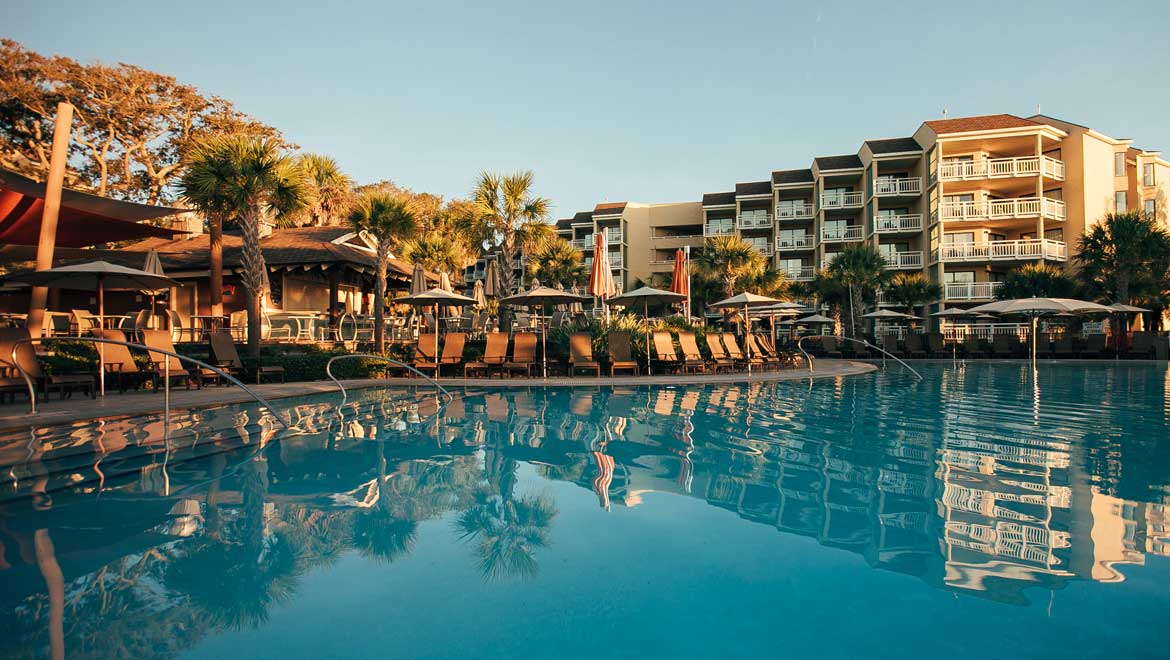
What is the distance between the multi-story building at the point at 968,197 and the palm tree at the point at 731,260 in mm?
11274

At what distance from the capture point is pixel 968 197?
33844 mm

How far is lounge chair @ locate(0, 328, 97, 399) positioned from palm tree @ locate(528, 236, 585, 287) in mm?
28457

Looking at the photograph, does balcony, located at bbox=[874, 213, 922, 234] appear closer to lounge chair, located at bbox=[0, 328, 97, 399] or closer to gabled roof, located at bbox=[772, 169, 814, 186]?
gabled roof, located at bbox=[772, 169, 814, 186]

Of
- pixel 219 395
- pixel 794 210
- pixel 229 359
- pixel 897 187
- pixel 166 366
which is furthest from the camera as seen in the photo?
pixel 794 210

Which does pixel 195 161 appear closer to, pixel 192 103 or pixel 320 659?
pixel 320 659

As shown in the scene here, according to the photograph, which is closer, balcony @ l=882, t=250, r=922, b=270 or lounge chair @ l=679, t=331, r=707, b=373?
lounge chair @ l=679, t=331, r=707, b=373

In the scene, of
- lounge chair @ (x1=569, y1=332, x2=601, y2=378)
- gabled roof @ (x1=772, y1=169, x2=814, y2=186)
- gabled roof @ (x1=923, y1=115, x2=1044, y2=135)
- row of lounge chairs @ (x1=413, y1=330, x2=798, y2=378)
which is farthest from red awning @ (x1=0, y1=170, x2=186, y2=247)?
gabled roof @ (x1=772, y1=169, x2=814, y2=186)

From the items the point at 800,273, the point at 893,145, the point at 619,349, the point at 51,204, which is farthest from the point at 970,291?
the point at 51,204

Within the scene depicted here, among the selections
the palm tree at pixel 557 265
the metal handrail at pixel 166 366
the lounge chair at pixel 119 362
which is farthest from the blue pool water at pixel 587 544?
the palm tree at pixel 557 265

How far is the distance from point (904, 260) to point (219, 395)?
3647 cm

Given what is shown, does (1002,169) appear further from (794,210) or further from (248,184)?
(248,184)

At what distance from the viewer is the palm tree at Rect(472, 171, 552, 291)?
794 inches

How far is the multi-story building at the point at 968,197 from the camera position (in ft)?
106

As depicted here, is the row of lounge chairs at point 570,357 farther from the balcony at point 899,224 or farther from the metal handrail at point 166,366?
the balcony at point 899,224
